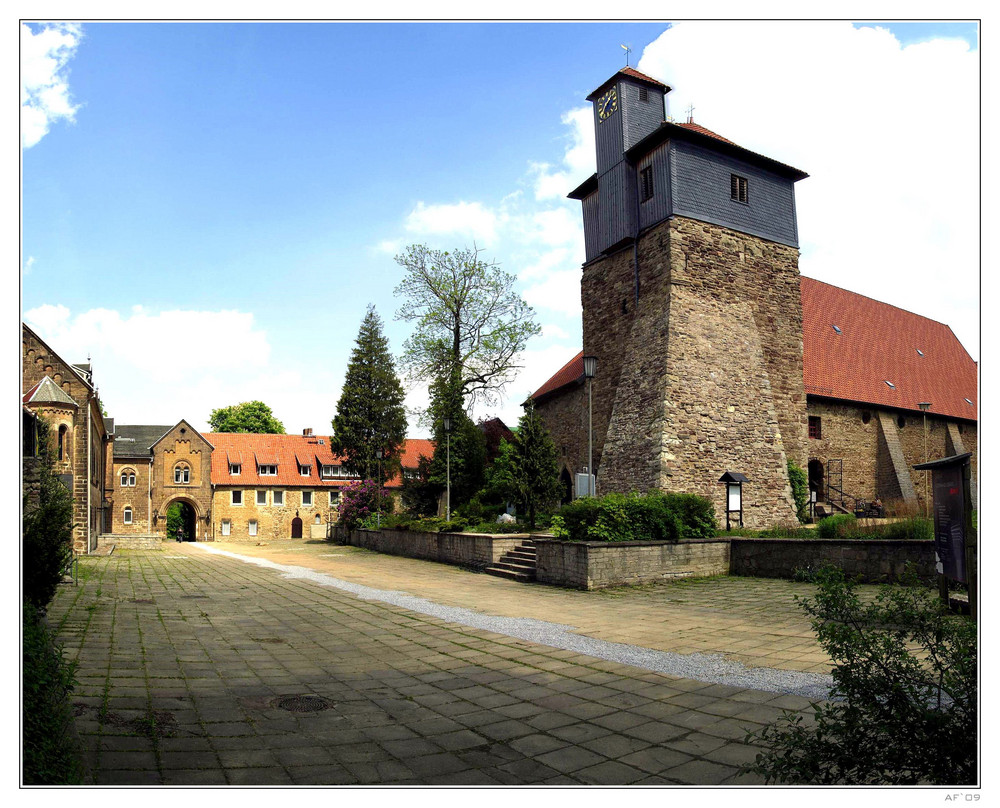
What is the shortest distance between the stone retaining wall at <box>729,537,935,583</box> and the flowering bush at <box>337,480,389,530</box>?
20581 mm

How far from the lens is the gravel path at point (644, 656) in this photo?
5941 millimetres

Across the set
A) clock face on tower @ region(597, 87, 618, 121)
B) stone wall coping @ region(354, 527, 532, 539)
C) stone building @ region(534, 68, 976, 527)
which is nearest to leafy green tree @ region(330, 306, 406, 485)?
stone wall coping @ region(354, 527, 532, 539)

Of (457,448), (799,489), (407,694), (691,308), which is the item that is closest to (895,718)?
(407,694)

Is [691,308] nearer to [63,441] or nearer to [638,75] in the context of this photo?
[638,75]

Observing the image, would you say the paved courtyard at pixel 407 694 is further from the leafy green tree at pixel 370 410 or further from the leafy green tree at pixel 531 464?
the leafy green tree at pixel 370 410

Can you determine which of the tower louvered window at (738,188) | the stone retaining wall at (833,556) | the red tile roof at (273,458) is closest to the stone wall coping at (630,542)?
the stone retaining wall at (833,556)

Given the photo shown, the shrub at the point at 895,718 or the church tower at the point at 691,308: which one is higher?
the church tower at the point at 691,308

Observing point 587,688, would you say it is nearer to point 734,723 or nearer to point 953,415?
point 734,723

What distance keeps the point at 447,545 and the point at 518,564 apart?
14.5 ft

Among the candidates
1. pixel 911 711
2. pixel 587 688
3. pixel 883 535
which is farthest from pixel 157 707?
pixel 883 535

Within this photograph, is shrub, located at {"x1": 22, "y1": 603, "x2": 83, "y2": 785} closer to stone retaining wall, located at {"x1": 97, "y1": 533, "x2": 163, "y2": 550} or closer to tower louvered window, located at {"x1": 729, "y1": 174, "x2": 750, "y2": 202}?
tower louvered window, located at {"x1": 729, "y1": 174, "x2": 750, "y2": 202}

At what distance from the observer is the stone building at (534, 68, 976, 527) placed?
22531 millimetres

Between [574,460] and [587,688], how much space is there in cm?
2440

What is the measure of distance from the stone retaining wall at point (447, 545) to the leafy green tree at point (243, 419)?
4280 cm
